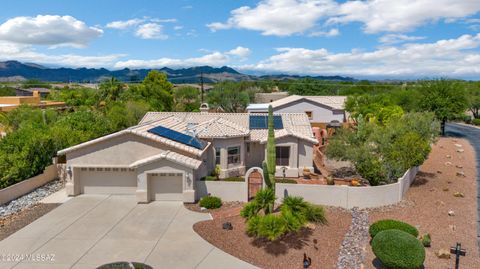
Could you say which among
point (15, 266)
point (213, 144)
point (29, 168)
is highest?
point (213, 144)

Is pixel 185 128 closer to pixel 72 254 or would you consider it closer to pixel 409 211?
pixel 72 254

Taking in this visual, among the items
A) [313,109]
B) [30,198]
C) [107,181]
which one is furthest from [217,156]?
[313,109]

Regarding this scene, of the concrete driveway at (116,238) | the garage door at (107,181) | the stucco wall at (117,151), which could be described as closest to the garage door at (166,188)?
the concrete driveway at (116,238)

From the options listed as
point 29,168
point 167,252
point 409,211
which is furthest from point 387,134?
point 29,168

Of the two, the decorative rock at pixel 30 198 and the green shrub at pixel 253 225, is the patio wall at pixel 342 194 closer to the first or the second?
the green shrub at pixel 253 225

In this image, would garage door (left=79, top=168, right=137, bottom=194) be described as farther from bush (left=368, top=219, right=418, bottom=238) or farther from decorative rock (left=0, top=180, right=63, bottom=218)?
bush (left=368, top=219, right=418, bottom=238)

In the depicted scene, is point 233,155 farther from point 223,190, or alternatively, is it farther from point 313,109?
point 313,109
